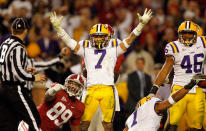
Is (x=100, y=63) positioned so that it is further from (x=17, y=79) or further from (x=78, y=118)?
(x=17, y=79)

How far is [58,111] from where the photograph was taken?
7.70 metres

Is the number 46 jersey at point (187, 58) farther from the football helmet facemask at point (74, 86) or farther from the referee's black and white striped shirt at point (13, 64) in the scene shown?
the referee's black and white striped shirt at point (13, 64)

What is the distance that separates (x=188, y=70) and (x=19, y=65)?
7.61ft

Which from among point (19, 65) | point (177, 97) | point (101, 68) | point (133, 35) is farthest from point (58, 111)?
point (177, 97)

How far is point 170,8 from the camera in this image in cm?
1298

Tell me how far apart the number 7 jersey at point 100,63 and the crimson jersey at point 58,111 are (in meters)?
0.39

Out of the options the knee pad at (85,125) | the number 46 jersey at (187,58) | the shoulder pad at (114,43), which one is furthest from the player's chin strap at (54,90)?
the number 46 jersey at (187,58)

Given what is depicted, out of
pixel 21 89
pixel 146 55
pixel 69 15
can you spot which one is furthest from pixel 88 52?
pixel 69 15

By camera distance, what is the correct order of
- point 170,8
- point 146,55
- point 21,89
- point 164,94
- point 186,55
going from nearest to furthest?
point 21,89, point 186,55, point 164,94, point 146,55, point 170,8

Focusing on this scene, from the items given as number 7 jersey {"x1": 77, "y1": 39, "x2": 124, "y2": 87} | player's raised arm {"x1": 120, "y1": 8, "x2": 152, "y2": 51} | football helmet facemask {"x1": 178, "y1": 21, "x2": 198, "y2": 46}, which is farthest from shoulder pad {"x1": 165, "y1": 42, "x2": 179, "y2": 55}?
number 7 jersey {"x1": 77, "y1": 39, "x2": 124, "y2": 87}

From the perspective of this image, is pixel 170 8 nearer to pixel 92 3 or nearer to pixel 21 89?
pixel 92 3

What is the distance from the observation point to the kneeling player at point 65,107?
299 inches

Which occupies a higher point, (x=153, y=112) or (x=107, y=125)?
(x=153, y=112)

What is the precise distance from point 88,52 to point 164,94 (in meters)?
2.23
